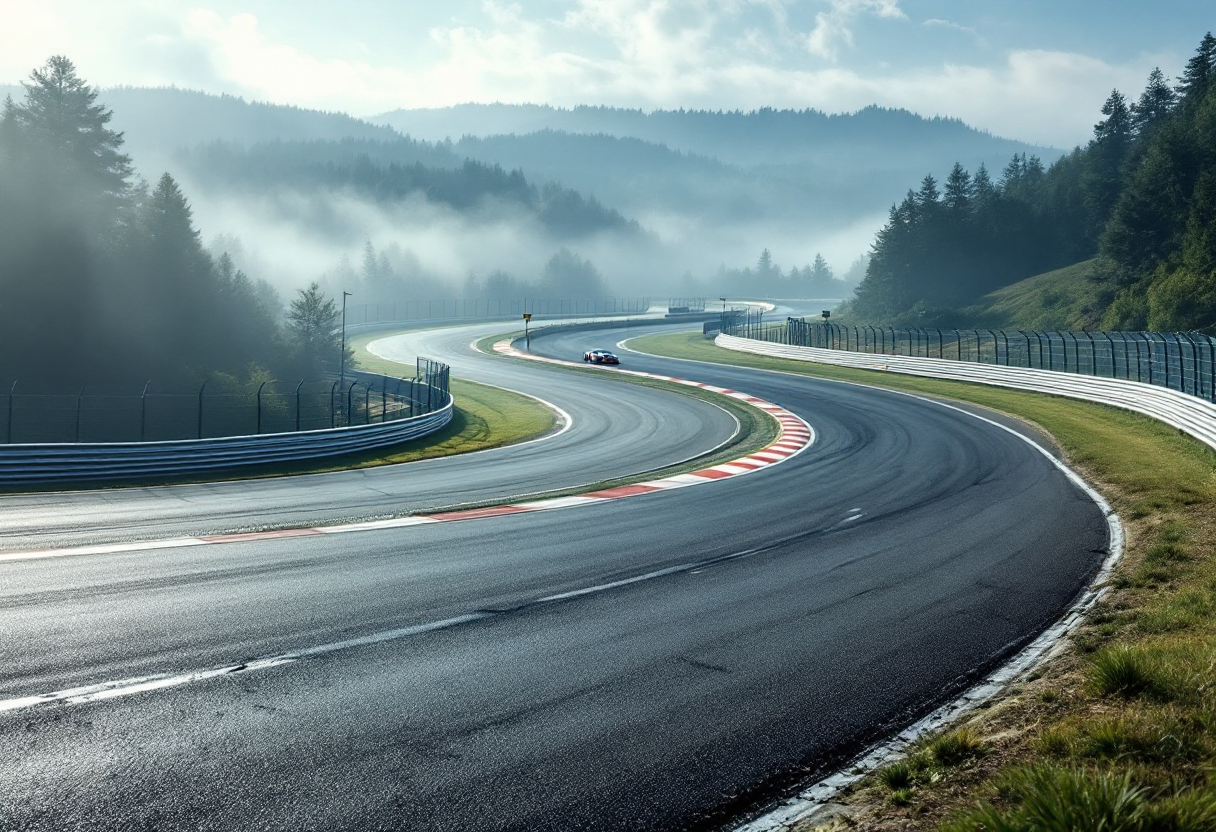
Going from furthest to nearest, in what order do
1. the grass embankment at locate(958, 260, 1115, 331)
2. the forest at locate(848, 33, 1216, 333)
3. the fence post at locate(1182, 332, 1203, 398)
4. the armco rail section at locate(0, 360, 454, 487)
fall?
1. the forest at locate(848, 33, 1216, 333)
2. the grass embankment at locate(958, 260, 1115, 331)
3. the fence post at locate(1182, 332, 1203, 398)
4. the armco rail section at locate(0, 360, 454, 487)

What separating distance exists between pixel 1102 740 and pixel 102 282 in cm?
6805

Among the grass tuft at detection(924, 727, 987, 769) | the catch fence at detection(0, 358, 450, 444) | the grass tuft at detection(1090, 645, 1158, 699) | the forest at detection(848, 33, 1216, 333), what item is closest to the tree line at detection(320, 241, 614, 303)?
the forest at detection(848, 33, 1216, 333)

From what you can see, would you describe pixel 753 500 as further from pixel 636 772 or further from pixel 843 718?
pixel 636 772

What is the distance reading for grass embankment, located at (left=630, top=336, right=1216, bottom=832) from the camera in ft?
14.5

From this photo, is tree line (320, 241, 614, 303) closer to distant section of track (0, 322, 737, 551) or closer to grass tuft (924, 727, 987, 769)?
distant section of track (0, 322, 737, 551)

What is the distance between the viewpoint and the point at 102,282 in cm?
6259

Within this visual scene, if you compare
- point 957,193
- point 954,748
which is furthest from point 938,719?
point 957,193

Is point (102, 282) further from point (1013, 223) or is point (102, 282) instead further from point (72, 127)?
point (1013, 223)

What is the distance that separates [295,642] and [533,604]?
255 cm

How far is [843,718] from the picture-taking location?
283 inches

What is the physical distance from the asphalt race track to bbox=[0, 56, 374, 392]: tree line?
155 ft

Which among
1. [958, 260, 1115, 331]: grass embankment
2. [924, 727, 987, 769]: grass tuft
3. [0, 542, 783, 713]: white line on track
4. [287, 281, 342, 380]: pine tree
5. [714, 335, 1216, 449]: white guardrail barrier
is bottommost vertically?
[924, 727, 987, 769]: grass tuft

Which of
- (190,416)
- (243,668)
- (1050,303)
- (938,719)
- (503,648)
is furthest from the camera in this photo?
(1050,303)

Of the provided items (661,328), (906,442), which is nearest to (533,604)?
(906,442)
